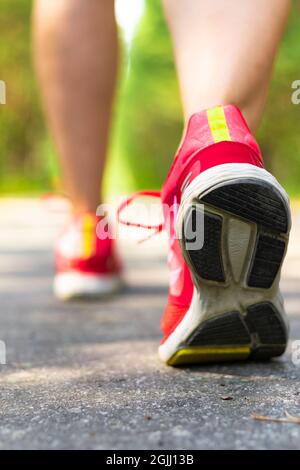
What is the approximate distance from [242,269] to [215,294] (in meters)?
0.05

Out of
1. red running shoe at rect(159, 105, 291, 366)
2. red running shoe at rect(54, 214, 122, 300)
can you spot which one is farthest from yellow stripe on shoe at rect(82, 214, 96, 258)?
red running shoe at rect(159, 105, 291, 366)

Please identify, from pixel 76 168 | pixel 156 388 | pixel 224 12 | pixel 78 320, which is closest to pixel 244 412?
pixel 156 388

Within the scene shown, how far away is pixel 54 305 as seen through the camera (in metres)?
1.78

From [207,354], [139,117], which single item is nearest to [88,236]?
[207,354]

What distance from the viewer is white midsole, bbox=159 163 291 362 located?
0.91 metres

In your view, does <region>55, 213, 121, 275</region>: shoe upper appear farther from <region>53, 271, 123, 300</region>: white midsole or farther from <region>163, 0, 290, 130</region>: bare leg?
<region>163, 0, 290, 130</region>: bare leg

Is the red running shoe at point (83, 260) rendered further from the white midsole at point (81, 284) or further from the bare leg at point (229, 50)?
the bare leg at point (229, 50)

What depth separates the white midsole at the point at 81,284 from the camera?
179 centimetres

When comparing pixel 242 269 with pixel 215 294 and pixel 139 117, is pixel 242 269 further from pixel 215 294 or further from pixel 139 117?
pixel 139 117

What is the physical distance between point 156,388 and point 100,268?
0.88 metres

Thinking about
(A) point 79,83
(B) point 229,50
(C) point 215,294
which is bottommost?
(C) point 215,294

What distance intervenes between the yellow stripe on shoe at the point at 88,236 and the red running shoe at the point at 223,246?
713 mm

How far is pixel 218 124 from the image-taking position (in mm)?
998

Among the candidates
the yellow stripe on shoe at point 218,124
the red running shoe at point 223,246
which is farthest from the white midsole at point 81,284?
the yellow stripe on shoe at point 218,124
